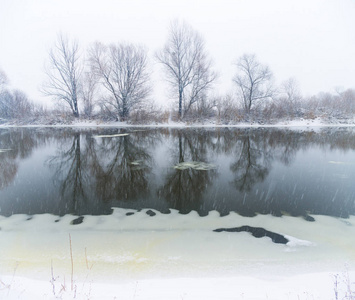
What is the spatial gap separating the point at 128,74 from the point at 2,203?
2558 cm

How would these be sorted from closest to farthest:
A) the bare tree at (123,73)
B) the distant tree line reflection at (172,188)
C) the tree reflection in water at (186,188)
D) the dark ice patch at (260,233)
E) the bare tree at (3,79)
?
the dark ice patch at (260,233)
the distant tree line reflection at (172,188)
the tree reflection in water at (186,188)
the bare tree at (123,73)
the bare tree at (3,79)

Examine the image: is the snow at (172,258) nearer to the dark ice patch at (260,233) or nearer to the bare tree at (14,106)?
the dark ice patch at (260,233)

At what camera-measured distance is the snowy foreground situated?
2.32 meters

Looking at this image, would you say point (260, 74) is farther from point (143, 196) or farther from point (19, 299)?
point (19, 299)

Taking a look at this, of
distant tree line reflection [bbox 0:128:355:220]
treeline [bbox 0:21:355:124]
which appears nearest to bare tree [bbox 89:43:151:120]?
treeline [bbox 0:21:355:124]

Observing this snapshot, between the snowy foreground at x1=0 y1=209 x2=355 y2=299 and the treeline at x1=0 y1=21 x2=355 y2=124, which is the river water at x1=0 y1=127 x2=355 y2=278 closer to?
the snowy foreground at x1=0 y1=209 x2=355 y2=299

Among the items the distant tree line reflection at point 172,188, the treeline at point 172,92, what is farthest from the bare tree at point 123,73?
the distant tree line reflection at point 172,188

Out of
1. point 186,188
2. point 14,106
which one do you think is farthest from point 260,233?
point 14,106

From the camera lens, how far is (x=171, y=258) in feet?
9.73

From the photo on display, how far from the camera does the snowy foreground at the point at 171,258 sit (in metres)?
2.32

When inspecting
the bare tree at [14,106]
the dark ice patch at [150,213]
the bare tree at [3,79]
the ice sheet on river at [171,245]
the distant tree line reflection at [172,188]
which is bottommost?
the ice sheet on river at [171,245]

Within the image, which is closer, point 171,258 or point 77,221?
point 171,258

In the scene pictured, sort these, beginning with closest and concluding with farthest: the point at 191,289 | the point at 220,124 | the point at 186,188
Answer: the point at 191,289, the point at 186,188, the point at 220,124

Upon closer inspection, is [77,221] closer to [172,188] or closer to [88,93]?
[172,188]
